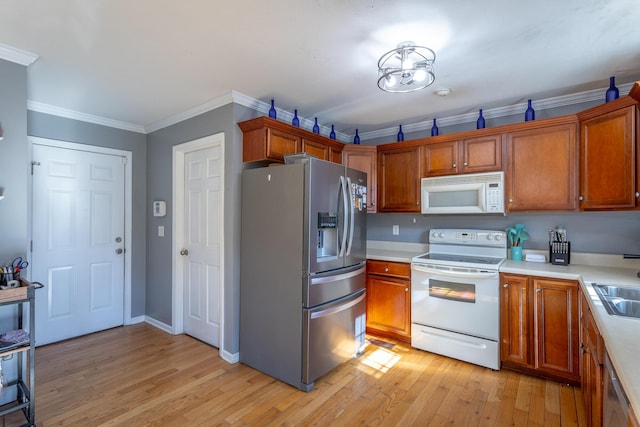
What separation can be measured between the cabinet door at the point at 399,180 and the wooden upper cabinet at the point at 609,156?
141cm

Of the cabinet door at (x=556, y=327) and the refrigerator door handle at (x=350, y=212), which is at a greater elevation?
the refrigerator door handle at (x=350, y=212)

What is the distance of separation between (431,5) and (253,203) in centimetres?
192

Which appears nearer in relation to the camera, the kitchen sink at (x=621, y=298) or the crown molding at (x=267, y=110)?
the kitchen sink at (x=621, y=298)

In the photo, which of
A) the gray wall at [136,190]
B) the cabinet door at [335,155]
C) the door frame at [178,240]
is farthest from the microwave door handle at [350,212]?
the gray wall at [136,190]

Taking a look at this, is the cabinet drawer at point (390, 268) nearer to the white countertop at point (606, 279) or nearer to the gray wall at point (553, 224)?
the white countertop at point (606, 279)

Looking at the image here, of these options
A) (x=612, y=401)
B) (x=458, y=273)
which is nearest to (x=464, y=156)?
(x=458, y=273)

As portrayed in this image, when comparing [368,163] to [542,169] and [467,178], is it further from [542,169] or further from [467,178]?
[542,169]

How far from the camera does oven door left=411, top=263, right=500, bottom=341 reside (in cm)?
263

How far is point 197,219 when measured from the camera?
11.1 feet

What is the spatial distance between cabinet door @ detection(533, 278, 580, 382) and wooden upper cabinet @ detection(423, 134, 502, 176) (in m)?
1.16

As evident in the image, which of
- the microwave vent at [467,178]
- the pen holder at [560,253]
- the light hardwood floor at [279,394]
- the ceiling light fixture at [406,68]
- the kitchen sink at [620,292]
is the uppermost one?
the ceiling light fixture at [406,68]

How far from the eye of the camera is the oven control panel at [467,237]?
307 cm

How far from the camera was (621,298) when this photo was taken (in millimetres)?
1901

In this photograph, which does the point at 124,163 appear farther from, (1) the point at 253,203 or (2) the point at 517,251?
(2) the point at 517,251
